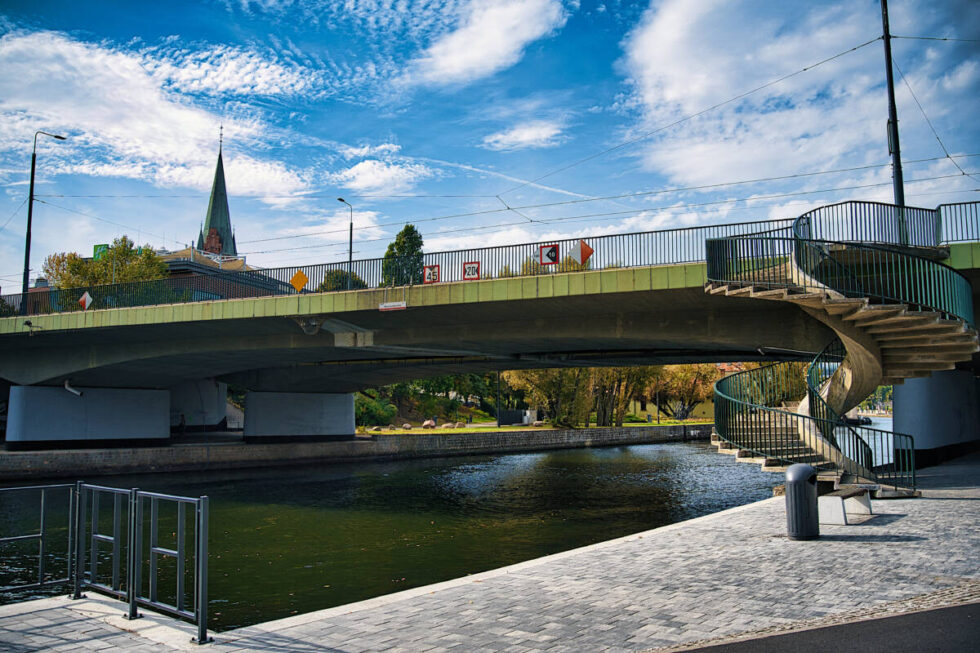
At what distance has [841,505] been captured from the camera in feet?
41.8

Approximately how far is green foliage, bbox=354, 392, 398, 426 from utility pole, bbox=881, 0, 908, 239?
46.3m

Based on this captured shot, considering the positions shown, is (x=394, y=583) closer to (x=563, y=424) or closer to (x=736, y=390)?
(x=736, y=390)

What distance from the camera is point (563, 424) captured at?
57.3m

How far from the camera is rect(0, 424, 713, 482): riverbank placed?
29672mm

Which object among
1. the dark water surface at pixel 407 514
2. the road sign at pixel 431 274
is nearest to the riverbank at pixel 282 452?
the dark water surface at pixel 407 514

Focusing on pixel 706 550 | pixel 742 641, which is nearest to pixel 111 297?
pixel 706 550

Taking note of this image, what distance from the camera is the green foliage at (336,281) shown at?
82.7 ft

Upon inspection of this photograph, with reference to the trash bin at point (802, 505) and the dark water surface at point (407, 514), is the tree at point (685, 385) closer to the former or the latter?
the dark water surface at point (407, 514)

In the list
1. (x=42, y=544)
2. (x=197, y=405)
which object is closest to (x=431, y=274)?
(x=42, y=544)

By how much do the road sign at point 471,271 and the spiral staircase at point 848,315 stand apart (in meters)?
7.50

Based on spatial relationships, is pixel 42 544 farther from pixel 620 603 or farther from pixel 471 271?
pixel 471 271

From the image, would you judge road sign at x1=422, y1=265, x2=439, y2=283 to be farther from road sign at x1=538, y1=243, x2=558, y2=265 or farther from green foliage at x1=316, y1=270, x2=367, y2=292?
road sign at x1=538, y1=243, x2=558, y2=265

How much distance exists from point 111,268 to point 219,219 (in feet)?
208

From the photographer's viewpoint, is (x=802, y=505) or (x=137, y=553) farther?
(x=802, y=505)
